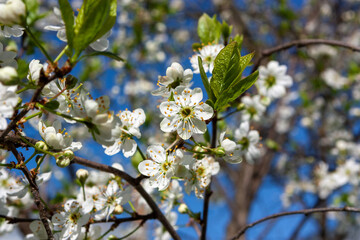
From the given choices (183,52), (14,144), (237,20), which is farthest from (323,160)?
(14,144)

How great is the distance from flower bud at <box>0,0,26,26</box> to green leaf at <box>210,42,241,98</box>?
0.54m

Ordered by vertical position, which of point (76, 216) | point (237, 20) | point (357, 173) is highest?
point (237, 20)

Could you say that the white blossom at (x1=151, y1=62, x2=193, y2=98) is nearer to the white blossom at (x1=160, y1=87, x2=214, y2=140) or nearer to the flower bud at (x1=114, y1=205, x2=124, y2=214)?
the white blossom at (x1=160, y1=87, x2=214, y2=140)

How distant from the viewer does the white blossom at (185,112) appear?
99 cm

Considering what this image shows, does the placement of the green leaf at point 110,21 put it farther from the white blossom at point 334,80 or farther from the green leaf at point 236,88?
the white blossom at point 334,80

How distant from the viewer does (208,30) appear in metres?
1.42

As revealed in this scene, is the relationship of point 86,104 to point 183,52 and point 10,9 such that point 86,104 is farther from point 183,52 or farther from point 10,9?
point 183,52

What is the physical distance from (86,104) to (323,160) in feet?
12.9

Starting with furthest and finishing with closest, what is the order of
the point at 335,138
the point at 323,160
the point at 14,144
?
1. the point at 335,138
2. the point at 323,160
3. the point at 14,144

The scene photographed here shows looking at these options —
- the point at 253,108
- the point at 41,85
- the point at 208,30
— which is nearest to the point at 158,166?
the point at 41,85

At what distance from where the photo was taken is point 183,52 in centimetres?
580

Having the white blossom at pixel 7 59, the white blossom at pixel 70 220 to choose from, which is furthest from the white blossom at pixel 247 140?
the white blossom at pixel 7 59

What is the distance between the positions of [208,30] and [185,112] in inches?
21.3

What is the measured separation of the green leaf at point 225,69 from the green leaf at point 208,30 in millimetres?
491
